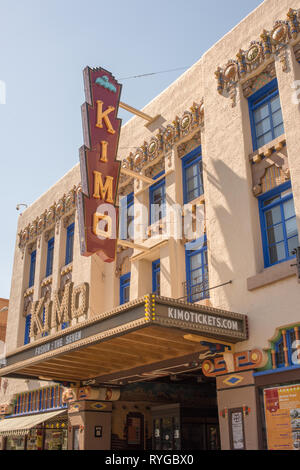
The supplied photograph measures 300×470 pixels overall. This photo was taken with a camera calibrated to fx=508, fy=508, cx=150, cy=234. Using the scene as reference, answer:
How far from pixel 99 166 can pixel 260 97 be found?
16.7ft

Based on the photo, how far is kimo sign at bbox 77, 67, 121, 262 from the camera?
14.7 m

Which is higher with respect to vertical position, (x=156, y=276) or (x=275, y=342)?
(x=156, y=276)

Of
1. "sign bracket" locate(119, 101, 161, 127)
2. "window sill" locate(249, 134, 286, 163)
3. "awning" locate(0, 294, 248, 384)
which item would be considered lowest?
"awning" locate(0, 294, 248, 384)

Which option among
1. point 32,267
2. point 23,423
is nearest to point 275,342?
point 23,423

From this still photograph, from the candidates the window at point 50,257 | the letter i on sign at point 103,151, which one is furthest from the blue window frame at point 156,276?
the window at point 50,257

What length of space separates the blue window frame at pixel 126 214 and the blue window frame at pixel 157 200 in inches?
40.3

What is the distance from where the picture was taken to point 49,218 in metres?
23.6

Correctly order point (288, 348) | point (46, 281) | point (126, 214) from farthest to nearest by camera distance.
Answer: point (46, 281) → point (126, 214) → point (288, 348)

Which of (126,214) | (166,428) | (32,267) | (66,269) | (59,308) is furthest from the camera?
(32,267)

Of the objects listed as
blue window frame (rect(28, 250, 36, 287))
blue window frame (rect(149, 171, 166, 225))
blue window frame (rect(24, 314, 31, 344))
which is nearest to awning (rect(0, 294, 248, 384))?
blue window frame (rect(149, 171, 166, 225))

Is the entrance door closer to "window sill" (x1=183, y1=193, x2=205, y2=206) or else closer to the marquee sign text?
the marquee sign text

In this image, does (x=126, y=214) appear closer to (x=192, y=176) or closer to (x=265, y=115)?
(x=192, y=176)

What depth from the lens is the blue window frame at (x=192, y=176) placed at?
52.3 ft

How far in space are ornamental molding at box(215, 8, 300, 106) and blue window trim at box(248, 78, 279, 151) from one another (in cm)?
52
